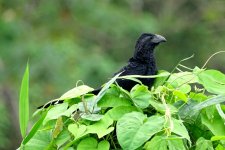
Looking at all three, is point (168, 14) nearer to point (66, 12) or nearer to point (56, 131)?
point (66, 12)

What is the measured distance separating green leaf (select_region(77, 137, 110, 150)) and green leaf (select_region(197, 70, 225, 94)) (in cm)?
40

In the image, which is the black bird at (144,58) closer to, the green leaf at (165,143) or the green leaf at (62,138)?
the green leaf at (62,138)

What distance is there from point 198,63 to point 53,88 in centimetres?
353

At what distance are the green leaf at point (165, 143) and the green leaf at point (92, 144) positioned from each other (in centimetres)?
18

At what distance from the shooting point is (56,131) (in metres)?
2.41

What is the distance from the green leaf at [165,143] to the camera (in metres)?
2.22

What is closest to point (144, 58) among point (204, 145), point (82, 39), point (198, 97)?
point (198, 97)

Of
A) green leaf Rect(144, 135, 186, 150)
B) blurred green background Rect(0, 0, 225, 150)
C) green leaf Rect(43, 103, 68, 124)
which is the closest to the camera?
green leaf Rect(144, 135, 186, 150)

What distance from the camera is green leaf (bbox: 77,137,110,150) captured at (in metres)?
2.35

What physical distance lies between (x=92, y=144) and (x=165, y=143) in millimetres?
269

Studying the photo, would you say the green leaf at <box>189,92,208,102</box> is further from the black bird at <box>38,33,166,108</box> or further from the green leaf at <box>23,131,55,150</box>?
the black bird at <box>38,33,166,108</box>

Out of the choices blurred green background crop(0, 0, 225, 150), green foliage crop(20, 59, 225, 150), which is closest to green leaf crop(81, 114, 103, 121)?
green foliage crop(20, 59, 225, 150)

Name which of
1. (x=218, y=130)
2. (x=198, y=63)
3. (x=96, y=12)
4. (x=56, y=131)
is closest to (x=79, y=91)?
(x=56, y=131)

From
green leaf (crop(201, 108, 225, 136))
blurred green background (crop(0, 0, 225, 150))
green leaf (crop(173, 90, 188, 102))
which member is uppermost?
green leaf (crop(173, 90, 188, 102))
